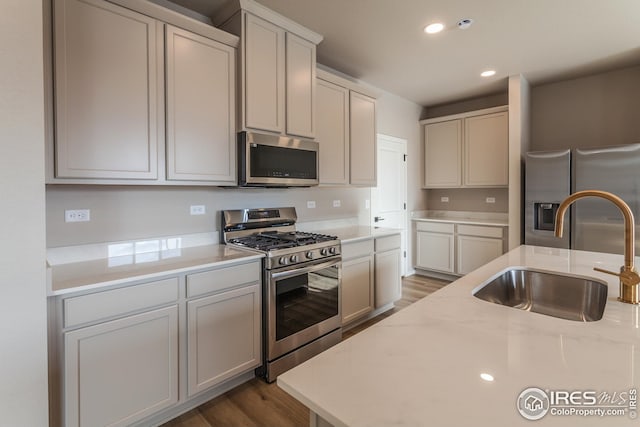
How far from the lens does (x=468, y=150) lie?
455 cm

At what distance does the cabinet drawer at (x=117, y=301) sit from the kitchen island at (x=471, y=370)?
1.25 metres

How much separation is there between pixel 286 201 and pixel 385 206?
1.84 m

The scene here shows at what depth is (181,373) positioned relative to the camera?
181cm

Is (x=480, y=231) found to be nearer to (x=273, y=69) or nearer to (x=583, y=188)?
(x=583, y=188)

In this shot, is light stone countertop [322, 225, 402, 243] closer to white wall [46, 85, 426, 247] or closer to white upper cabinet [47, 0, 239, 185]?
white wall [46, 85, 426, 247]

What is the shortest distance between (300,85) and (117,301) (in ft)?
6.89

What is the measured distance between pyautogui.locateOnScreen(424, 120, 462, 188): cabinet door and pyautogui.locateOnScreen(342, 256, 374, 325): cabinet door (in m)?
2.40

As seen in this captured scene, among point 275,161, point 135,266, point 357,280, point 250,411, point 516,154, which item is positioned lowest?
point 250,411

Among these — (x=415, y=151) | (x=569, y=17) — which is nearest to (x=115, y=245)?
(x=569, y=17)

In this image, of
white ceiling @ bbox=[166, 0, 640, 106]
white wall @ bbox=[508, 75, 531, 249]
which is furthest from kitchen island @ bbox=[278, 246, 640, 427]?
white wall @ bbox=[508, 75, 531, 249]

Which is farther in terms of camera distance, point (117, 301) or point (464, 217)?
point (464, 217)

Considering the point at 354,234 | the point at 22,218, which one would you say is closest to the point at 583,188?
the point at 354,234

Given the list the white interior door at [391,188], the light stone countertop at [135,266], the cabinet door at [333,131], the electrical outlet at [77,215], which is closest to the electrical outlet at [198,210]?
the light stone countertop at [135,266]

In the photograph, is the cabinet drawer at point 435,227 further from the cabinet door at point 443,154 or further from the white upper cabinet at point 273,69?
the white upper cabinet at point 273,69
